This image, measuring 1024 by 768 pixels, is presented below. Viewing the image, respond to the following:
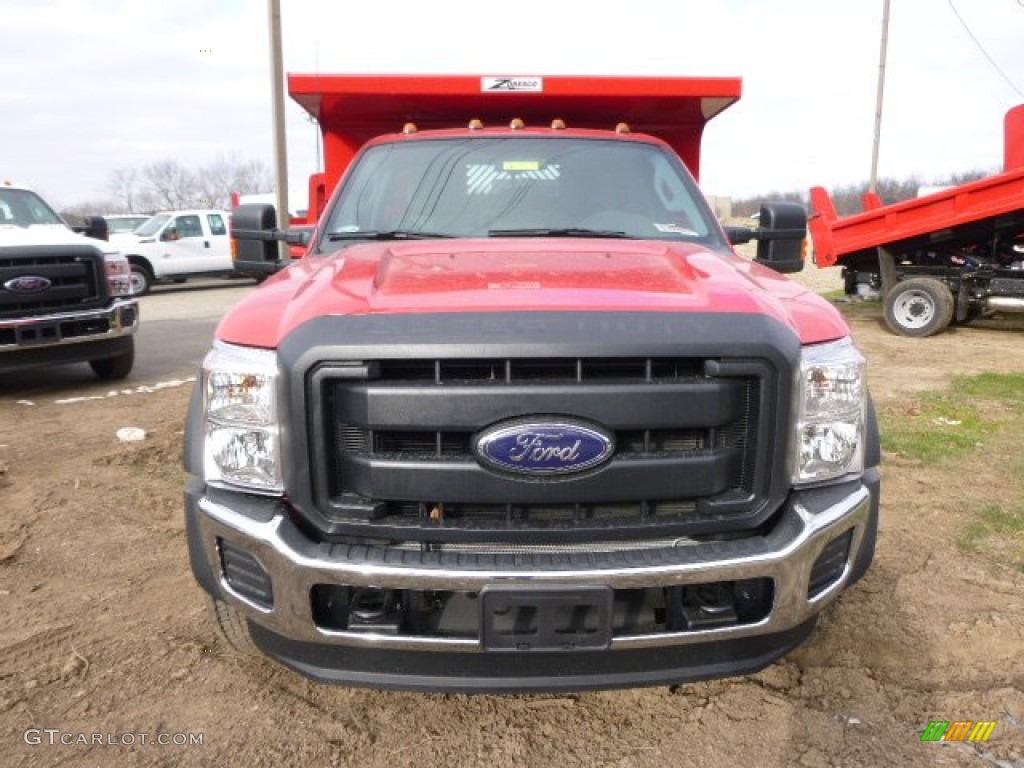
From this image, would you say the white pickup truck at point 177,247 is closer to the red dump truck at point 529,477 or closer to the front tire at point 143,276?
the front tire at point 143,276

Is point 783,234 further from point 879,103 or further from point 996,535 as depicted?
point 879,103

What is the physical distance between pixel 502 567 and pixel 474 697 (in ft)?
2.85

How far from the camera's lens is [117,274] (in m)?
7.13

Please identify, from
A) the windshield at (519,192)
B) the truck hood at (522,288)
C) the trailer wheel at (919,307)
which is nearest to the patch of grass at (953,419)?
the trailer wheel at (919,307)

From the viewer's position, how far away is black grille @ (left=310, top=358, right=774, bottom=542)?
1.99 meters

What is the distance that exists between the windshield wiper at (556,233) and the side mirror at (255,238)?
1.25 m

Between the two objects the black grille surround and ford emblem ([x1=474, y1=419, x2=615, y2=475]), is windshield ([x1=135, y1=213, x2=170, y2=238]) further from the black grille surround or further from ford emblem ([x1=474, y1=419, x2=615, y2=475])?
ford emblem ([x1=474, y1=419, x2=615, y2=475])

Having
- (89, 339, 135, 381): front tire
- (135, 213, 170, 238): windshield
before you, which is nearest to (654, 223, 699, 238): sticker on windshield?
(89, 339, 135, 381): front tire

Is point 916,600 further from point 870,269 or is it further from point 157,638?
point 870,269

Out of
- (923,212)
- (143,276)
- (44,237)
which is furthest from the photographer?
(143,276)

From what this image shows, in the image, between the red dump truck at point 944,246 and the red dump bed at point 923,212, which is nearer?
the red dump bed at point 923,212

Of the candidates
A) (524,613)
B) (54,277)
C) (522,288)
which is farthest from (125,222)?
(524,613)

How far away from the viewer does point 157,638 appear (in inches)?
115

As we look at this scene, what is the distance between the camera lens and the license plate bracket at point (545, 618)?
6.32 feet
